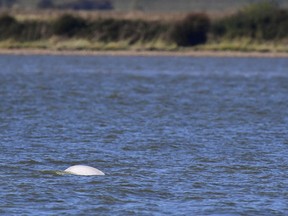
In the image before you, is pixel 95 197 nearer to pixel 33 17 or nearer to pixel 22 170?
pixel 22 170

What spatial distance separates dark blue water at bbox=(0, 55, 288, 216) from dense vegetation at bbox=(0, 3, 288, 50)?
72.4ft

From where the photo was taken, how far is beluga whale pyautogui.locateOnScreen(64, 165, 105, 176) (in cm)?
1711

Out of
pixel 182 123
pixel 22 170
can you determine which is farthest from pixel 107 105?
pixel 22 170

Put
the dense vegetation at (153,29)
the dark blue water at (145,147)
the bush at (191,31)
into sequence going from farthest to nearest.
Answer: the dense vegetation at (153,29), the bush at (191,31), the dark blue water at (145,147)

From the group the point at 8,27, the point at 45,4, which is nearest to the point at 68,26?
the point at 8,27

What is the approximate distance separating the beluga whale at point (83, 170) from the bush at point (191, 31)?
156 ft

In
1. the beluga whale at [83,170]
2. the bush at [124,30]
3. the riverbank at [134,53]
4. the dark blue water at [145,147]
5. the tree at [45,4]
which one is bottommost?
the tree at [45,4]

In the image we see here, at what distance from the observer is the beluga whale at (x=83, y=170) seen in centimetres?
1711

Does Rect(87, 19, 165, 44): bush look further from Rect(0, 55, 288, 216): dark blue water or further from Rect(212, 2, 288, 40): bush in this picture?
Rect(0, 55, 288, 216): dark blue water

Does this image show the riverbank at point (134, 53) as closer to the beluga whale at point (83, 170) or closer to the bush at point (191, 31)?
the bush at point (191, 31)

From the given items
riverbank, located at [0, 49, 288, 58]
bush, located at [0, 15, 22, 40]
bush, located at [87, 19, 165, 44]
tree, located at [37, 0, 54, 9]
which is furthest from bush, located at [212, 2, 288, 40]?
tree, located at [37, 0, 54, 9]

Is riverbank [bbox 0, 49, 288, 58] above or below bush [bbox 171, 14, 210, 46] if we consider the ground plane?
below

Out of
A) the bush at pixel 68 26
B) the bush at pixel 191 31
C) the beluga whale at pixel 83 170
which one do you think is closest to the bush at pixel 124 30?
the bush at pixel 68 26

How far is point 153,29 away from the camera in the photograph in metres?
66.7
